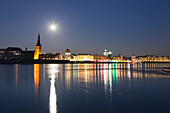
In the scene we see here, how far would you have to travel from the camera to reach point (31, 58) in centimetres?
18638

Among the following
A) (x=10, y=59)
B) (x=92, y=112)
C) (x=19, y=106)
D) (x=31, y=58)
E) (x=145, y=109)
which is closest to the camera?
(x=92, y=112)

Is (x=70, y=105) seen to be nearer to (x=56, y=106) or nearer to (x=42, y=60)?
(x=56, y=106)

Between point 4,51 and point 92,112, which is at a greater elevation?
point 4,51

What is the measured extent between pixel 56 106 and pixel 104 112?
3.26 m

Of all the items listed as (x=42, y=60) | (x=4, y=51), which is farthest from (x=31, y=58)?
(x=4, y=51)

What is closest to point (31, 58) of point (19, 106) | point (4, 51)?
point (4, 51)

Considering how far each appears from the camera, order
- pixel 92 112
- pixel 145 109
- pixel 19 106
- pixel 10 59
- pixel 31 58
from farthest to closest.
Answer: pixel 31 58, pixel 10 59, pixel 19 106, pixel 145 109, pixel 92 112

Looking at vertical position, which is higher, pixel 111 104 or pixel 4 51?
pixel 4 51

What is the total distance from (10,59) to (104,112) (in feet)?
591

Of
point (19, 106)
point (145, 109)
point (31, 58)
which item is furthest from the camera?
point (31, 58)

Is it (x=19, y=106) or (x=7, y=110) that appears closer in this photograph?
(x=7, y=110)

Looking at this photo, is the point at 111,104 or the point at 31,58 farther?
the point at 31,58

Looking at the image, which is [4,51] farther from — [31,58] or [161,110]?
[161,110]

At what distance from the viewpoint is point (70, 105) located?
1187 cm
